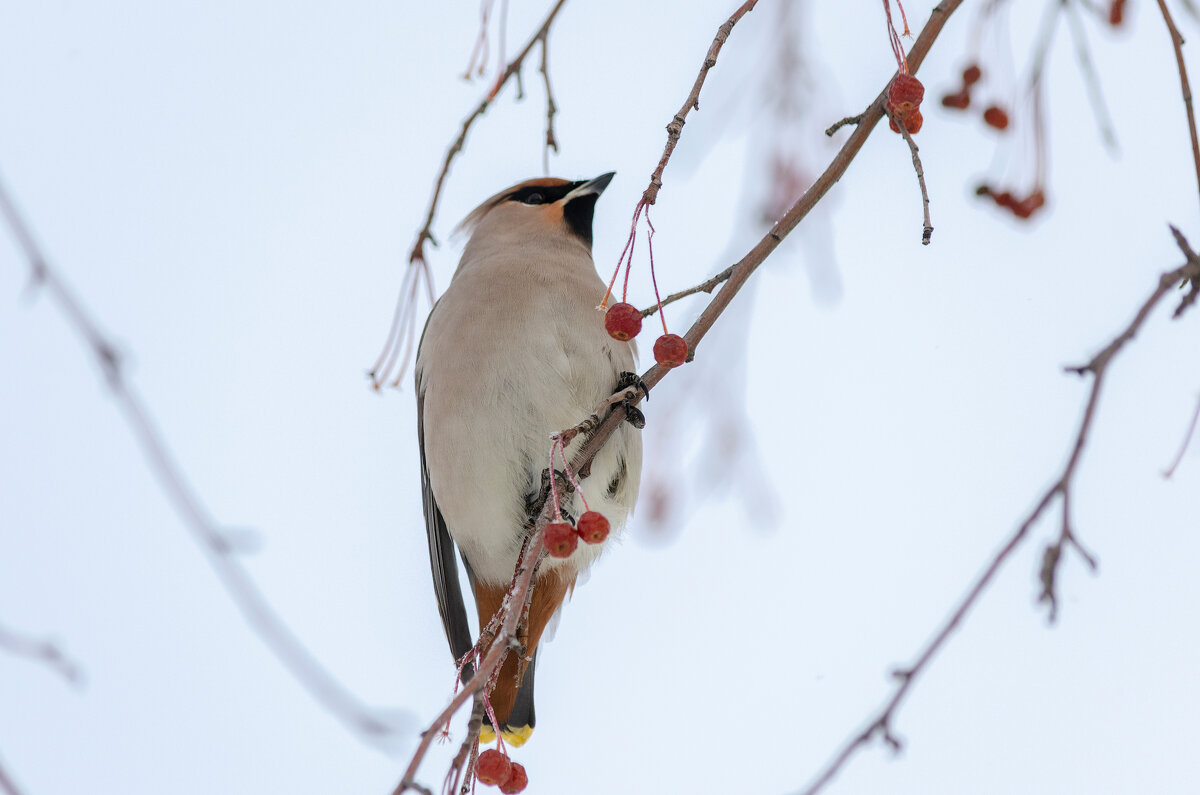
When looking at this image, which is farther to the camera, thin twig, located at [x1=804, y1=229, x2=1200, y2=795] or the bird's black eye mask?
the bird's black eye mask

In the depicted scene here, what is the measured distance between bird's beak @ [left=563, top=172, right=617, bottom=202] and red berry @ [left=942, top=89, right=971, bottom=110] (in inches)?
66.8

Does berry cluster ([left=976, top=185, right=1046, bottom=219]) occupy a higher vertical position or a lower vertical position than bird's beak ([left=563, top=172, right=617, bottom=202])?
lower

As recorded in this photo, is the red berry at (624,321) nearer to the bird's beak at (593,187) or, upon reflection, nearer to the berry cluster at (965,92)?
the berry cluster at (965,92)

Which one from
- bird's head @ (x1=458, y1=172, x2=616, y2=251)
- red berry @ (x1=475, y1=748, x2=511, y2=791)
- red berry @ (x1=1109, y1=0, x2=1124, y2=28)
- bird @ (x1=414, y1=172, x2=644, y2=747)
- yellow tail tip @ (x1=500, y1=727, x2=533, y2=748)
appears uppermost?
bird's head @ (x1=458, y1=172, x2=616, y2=251)

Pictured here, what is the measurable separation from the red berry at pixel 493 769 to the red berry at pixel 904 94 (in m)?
1.23

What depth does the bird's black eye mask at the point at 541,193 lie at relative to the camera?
14.7 ft

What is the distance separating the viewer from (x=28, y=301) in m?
1.61

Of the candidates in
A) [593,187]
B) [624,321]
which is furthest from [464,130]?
[593,187]

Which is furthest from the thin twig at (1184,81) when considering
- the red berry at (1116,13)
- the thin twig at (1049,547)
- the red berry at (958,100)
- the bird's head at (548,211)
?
the bird's head at (548,211)

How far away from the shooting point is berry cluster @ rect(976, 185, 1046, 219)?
2.71 meters

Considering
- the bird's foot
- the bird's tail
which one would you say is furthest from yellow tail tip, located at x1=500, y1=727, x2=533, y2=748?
the bird's foot

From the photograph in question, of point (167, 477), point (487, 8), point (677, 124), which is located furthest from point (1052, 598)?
point (487, 8)

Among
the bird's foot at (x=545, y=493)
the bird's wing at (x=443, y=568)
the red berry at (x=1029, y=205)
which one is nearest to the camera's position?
the red berry at (x=1029, y=205)

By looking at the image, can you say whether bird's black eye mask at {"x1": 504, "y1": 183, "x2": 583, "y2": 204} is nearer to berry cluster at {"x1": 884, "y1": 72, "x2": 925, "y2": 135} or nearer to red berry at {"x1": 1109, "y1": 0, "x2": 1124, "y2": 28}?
red berry at {"x1": 1109, "y1": 0, "x2": 1124, "y2": 28}
